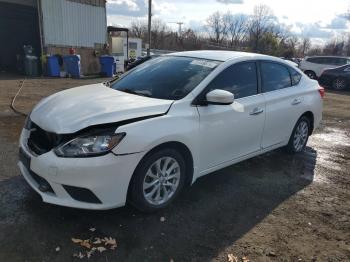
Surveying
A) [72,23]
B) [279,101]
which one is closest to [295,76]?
[279,101]

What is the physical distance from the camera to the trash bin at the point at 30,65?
17.1 metres

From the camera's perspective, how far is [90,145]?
322 centimetres

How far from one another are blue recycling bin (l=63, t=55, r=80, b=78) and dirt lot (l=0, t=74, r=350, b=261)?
12.8 m

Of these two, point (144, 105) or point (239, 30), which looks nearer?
point (144, 105)

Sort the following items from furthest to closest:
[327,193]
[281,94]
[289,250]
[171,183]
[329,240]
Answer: [281,94] < [327,193] < [171,183] < [329,240] < [289,250]

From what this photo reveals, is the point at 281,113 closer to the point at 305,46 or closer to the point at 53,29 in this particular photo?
the point at 53,29

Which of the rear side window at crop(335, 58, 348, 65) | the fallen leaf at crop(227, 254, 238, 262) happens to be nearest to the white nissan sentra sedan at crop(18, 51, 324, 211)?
the fallen leaf at crop(227, 254, 238, 262)

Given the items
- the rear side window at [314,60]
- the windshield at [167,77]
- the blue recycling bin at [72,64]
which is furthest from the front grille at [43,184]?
the rear side window at [314,60]

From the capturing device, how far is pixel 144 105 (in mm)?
3631

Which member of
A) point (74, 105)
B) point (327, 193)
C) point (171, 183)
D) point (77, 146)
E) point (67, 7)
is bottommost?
point (327, 193)

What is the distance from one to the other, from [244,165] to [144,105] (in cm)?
233

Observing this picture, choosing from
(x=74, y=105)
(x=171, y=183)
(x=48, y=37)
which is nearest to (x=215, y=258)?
(x=171, y=183)

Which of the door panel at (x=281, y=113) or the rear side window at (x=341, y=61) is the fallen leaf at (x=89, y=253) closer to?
the door panel at (x=281, y=113)

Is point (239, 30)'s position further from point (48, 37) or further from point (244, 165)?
point (244, 165)
